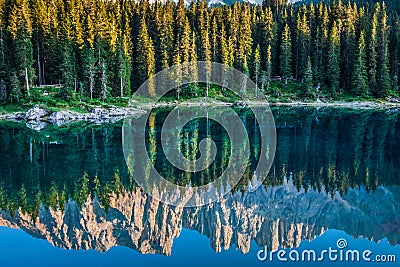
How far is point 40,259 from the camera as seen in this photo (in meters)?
16.0

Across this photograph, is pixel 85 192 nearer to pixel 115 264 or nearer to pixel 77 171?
pixel 77 171

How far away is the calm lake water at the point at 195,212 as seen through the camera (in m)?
16.6

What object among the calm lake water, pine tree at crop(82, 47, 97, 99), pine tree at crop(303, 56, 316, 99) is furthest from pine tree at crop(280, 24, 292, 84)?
the calm lake water

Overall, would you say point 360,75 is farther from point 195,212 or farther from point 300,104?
point 195,212

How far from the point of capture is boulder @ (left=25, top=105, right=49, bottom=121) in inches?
2205

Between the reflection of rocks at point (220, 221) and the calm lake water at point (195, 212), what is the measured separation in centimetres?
5

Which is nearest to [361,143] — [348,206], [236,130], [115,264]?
[236,130]

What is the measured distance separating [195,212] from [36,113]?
4245cm

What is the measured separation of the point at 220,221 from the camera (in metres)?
19.6

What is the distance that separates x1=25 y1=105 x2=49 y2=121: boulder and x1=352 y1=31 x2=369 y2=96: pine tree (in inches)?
2167

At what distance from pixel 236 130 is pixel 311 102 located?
35527 mm

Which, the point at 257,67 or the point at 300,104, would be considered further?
the point at 257,67

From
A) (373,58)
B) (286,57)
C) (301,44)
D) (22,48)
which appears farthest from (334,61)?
(22,48)

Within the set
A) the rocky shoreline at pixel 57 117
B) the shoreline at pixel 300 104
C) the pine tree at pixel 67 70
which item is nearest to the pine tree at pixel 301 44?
the shoreline at pixel 300 104
